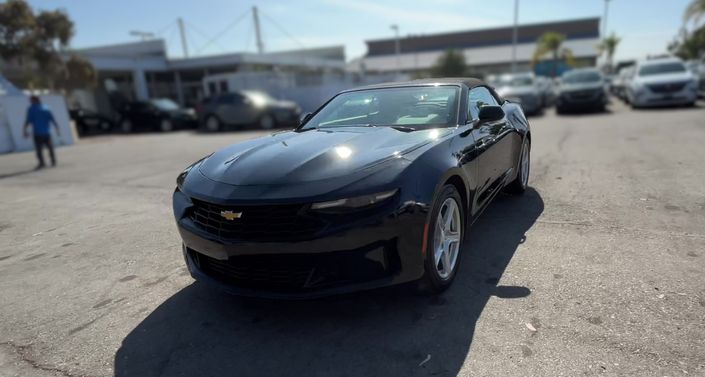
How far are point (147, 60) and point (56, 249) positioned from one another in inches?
1077

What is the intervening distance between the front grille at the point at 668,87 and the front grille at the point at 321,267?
618 inches

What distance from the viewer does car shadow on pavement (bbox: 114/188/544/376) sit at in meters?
2.46

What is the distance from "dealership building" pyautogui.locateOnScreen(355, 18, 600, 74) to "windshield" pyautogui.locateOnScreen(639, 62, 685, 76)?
31.9 meters

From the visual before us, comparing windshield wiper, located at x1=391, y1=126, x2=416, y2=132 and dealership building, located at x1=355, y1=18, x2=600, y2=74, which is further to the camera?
dealership building, located at x1=355, y1=18, x2=600, y2=74

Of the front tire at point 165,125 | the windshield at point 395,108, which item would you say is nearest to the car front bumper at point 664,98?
the windshield at point 395,108

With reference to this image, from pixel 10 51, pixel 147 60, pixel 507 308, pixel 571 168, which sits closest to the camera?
pixel 507 308

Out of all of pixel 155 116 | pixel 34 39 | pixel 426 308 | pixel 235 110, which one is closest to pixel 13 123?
pixel 34 39

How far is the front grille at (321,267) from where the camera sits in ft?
8.49

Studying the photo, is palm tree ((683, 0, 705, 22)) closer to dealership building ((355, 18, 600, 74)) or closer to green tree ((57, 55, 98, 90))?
dealership building ((355, 18, 600, 74))

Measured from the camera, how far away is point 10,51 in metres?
19.0

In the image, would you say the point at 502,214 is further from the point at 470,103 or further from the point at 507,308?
the point at 507,308

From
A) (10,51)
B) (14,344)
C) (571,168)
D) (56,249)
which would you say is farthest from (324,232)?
(10,51)

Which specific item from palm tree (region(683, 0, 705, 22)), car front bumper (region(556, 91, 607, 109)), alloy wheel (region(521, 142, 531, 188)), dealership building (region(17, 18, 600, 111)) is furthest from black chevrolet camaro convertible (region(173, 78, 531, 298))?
palm tree (region(683, 0, 705, 22))

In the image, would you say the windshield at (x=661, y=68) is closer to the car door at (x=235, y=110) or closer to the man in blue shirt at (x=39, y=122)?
the car door at (x=235, y=110)
